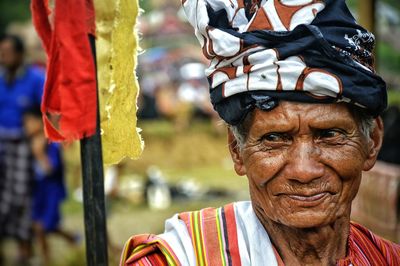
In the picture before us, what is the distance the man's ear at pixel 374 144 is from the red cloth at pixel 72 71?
35.4 inches

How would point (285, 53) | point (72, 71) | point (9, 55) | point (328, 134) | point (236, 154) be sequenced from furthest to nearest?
point (9, 55) → point (236, 154) → point (72, 71) → point (328, 134) → point (285, 53)

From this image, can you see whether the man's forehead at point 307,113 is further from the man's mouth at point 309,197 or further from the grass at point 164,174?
the grass at point 164,174

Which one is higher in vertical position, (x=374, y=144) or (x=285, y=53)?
(x=285, y=53)

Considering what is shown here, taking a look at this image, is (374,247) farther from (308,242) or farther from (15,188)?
(15,188)

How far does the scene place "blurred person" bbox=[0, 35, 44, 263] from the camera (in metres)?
8.25

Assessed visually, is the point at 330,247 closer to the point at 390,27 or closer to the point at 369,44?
the point at 369,44

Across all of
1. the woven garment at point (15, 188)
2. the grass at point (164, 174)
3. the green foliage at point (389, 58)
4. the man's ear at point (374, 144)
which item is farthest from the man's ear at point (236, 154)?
the green foliage at point (389, 58)

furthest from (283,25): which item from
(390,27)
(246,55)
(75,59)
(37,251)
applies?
(390,27)

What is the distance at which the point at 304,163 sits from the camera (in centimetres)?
244

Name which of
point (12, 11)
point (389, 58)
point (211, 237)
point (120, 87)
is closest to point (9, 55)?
point (389, 58)

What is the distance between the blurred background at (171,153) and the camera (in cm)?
711

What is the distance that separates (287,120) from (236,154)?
308mm

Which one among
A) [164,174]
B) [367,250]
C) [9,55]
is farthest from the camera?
[164,174]

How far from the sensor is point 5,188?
8844mm
